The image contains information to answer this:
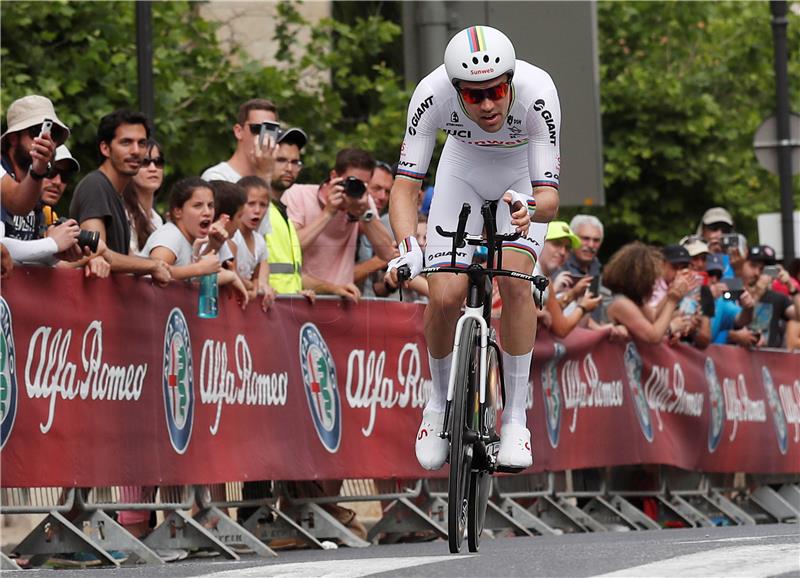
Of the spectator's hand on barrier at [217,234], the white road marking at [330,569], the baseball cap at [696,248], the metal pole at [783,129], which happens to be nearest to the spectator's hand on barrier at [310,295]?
the spectator's hand on barrier at [217,234]

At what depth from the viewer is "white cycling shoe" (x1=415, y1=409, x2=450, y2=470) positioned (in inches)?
375

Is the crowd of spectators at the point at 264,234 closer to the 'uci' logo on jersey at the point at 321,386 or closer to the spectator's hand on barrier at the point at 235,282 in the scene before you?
the spectator's hand on barrier at the point at 235,282

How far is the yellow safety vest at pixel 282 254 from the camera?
1294cm

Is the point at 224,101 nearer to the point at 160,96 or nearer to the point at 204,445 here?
the point at 160,96

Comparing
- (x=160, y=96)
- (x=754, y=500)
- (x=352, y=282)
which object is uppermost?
(x=160, y=96)

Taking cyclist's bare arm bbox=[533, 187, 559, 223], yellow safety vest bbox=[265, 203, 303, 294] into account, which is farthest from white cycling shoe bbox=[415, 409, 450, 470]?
yellow safety vest bbox=[265, 203, 303, 294]

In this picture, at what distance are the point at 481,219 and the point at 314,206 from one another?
3.67m

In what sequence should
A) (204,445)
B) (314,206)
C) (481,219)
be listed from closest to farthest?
(481,219), (204,445), (314,206)

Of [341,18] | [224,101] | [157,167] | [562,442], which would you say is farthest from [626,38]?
[157,167]

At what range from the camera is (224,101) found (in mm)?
21203

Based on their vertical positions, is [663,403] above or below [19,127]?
below

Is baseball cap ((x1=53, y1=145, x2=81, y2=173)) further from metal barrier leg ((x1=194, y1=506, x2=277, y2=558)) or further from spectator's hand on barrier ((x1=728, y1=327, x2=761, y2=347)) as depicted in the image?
spectator's hand on barrier ((x1=728, y1=327, x2=761, y2=347))

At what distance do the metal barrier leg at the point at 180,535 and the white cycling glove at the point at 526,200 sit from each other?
3.09 metres

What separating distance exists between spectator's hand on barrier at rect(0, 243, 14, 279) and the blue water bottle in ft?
5.78
